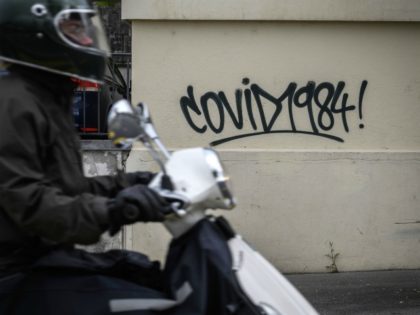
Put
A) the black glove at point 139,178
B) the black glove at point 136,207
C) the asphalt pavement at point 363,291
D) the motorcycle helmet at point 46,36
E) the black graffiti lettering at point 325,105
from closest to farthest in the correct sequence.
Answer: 1. the black glove at point 136,207
2. the motorcycle helmet at point 46,36
3. the black glove at point 139,178
4. the asphalt pavement at point 363,291
5. the black graffiti lettering at point 325,105

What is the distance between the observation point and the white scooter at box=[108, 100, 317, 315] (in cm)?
229

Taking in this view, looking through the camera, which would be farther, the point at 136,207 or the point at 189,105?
the point at 189,105

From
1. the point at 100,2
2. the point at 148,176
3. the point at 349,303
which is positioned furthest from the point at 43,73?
the point at 100,2

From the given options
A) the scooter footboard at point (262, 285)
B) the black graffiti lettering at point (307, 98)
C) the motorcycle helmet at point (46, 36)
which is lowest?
the scooter footboard at point (262, 285)

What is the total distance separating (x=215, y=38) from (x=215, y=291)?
4618mm

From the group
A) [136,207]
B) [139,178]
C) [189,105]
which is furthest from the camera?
[189,105]

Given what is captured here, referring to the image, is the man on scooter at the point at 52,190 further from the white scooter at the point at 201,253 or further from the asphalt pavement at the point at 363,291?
the asphalt pavement at the point at 363,291

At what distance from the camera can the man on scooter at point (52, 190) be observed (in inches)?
88.7

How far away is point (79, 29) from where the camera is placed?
2602 millimetres

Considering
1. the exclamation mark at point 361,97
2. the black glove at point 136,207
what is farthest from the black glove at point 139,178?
the exclamation mark at point 361,97

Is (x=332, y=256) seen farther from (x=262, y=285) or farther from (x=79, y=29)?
(x=79, y=29)

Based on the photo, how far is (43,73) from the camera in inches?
99.9

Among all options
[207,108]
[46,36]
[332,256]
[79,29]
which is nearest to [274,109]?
[207,108]

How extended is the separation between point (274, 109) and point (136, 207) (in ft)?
15.2
